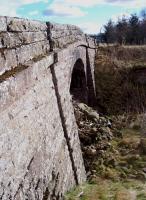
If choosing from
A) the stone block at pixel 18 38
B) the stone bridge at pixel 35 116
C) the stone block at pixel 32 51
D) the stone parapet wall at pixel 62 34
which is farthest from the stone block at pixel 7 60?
the stone parapet wall at pixel 62 34

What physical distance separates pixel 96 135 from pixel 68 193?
4.75m

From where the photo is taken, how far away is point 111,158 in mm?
11609

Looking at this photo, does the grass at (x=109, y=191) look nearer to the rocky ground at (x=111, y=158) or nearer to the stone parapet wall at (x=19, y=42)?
the rocky ground at (x=111, y=158)

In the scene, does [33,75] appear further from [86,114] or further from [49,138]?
[86,114]

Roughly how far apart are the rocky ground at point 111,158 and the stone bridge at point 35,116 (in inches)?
20.0

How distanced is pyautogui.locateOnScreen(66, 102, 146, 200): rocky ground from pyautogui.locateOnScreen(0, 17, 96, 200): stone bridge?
508mm

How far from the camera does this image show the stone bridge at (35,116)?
554cm

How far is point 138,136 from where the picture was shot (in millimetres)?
14344

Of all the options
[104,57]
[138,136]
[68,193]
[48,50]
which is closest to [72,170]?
[68,193]

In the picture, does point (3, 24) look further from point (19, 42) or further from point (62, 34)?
point (62, 34)

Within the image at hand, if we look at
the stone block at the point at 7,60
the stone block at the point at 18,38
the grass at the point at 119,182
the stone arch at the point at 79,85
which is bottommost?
the grass at the point at 119,182

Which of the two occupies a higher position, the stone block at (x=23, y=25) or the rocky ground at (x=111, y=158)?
the stone block at (x=23, y=25)

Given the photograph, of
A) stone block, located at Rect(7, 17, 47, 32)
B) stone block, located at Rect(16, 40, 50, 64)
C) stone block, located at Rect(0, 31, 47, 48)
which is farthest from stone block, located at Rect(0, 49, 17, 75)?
stone block, located at Rect(7, 17, 47, 32)

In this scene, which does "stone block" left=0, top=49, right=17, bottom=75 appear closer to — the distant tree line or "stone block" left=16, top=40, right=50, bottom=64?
"stone block" left=16, top=40, right=50, bottom=64
